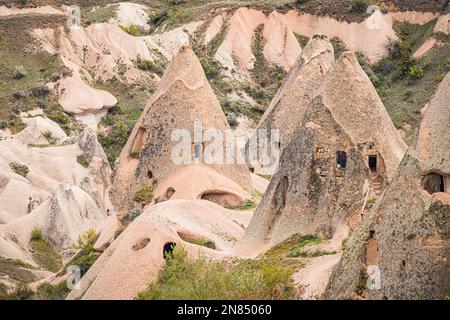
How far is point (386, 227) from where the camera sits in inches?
947

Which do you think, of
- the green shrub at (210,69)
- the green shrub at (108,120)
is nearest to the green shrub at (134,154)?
the green shrub at (108,120)

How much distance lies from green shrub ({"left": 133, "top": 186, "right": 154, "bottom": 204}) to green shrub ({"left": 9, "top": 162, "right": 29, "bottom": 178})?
3069cm

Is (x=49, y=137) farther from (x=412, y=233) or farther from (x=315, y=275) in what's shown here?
(x=412, y=233)

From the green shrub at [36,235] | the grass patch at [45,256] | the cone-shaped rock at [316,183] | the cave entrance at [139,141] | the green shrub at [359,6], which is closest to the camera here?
the cone-shaped rock at [316,183]

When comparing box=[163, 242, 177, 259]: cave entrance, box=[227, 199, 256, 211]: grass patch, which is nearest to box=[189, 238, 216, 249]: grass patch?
box=[163, 242, 177, 259]: cave entrance

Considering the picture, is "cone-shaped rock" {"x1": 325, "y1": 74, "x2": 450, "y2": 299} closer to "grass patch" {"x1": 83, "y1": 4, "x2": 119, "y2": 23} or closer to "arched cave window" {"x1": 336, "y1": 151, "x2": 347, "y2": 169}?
"arched cave window" {"x1": 336, "y1": 151, "x2": 347, "y2": 169}

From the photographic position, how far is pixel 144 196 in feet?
135

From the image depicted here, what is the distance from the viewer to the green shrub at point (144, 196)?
4100 cm

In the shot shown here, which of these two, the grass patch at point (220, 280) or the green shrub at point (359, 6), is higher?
the green shrub at point (359, 6)

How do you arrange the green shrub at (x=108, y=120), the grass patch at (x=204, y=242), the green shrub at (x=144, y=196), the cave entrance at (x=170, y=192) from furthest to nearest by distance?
the green shrub at (x=108, y=120) < the green shrub at (x=144, y=196) < the cave entrance at (x=170, y=192) < the grass patch at (x=204, y=242)

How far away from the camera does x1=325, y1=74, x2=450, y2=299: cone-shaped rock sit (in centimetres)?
2275

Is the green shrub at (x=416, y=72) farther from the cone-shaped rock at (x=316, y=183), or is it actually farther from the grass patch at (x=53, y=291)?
the cone-shaped rock at (x=316, y=183)

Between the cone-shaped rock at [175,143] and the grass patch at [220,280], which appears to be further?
the cone-shaped rock at [175,143]

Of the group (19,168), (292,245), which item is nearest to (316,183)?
(292,245)
